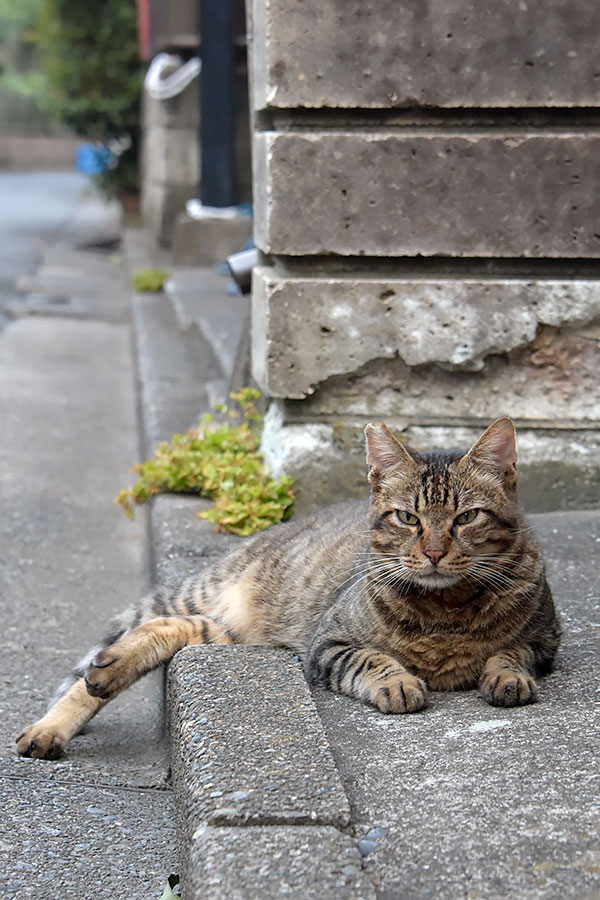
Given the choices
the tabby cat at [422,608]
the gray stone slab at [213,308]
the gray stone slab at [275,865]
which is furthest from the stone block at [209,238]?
the gray stone slab at [275,865]

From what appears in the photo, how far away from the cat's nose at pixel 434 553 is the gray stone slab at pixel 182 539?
1.13m

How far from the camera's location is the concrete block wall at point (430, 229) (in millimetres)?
3697

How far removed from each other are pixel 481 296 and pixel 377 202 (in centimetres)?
49

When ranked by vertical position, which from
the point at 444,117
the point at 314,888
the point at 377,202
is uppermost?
the point at 444,117

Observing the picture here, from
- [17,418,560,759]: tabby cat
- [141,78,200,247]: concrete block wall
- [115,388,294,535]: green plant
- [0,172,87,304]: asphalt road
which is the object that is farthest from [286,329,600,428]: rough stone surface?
[0,172,87,304]: asphalt road

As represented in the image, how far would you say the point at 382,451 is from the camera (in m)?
2.85

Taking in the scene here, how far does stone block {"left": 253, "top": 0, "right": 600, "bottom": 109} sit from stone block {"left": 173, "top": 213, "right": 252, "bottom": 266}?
5.82 metres

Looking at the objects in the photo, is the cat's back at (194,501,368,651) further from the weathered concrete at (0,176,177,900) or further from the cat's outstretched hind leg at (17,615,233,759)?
the weathered concrete at (0,176,177,900)

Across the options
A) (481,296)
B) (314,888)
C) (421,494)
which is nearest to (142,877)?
(314,888)

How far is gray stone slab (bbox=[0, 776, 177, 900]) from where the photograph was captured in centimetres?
234

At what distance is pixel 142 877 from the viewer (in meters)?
2.40

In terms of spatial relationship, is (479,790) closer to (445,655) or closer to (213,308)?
(445,655)

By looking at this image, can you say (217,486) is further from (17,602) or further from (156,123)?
(156,123)

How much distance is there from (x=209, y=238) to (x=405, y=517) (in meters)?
7.38
